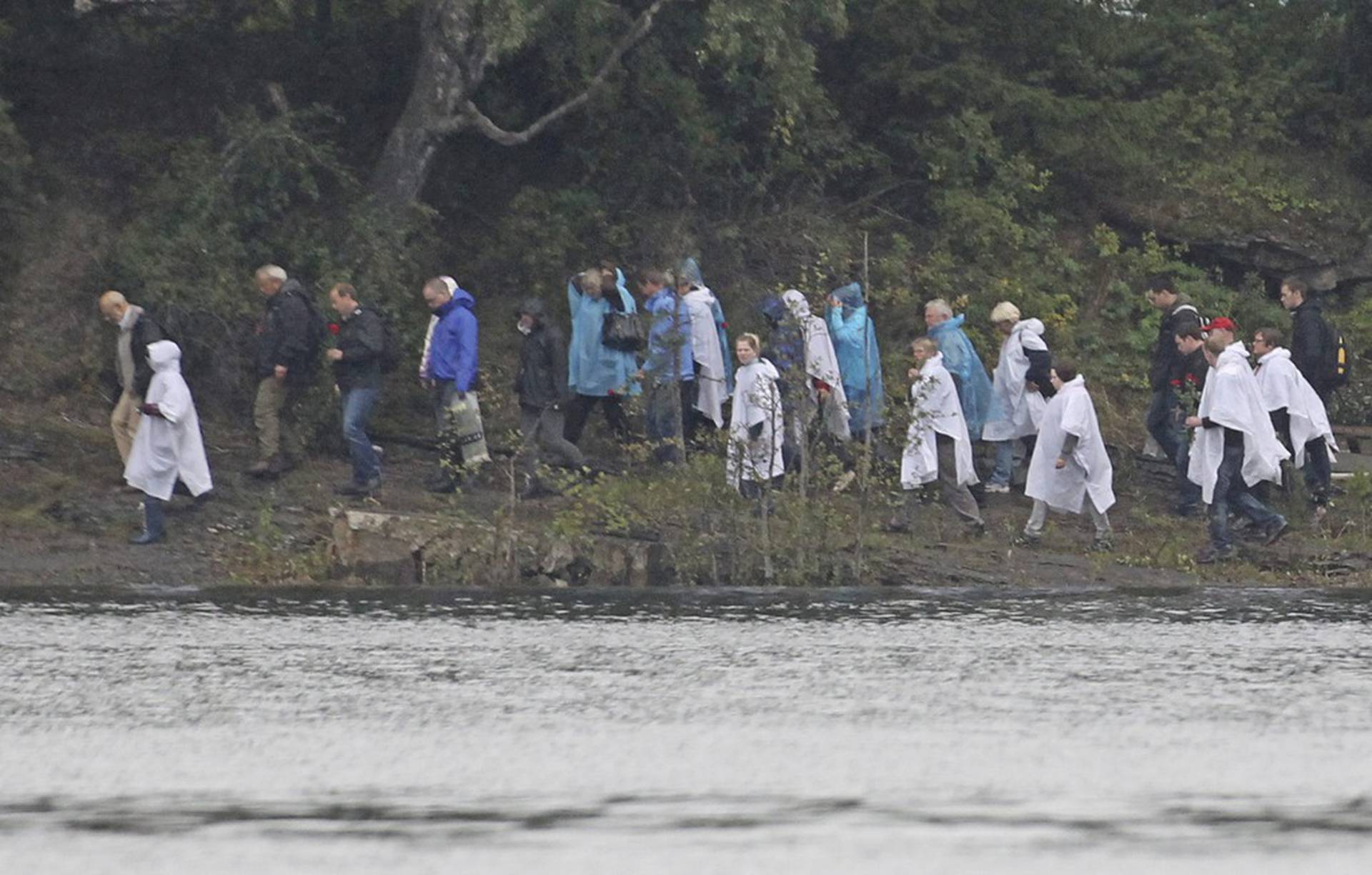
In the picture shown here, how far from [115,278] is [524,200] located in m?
4.02

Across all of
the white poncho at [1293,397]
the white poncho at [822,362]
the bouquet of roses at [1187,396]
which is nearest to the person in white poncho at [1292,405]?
the white poncho at [1293,397]

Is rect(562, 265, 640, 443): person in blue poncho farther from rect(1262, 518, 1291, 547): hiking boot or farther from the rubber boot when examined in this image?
rect(1262, 518, 1291, 547): hiking boot

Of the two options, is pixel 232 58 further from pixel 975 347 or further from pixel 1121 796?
pixel 1121 796

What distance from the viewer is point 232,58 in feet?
87.6

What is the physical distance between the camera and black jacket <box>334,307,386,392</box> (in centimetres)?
2033

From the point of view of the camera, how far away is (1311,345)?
21.4 metres

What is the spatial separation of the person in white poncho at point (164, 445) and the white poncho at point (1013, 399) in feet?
21.1

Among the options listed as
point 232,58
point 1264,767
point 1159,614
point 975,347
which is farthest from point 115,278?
point 1264,767

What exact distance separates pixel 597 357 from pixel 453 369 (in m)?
1.55

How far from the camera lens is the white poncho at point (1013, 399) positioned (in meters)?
21.9

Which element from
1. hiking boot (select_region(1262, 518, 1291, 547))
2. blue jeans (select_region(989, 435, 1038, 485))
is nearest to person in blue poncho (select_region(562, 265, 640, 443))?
blue jeans (select_region(989, 435, 1038, 485))

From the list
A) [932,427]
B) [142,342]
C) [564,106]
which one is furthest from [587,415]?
[142,342]

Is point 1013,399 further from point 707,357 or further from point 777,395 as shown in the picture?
point 777,395

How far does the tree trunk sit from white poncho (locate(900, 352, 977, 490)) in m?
6.19
